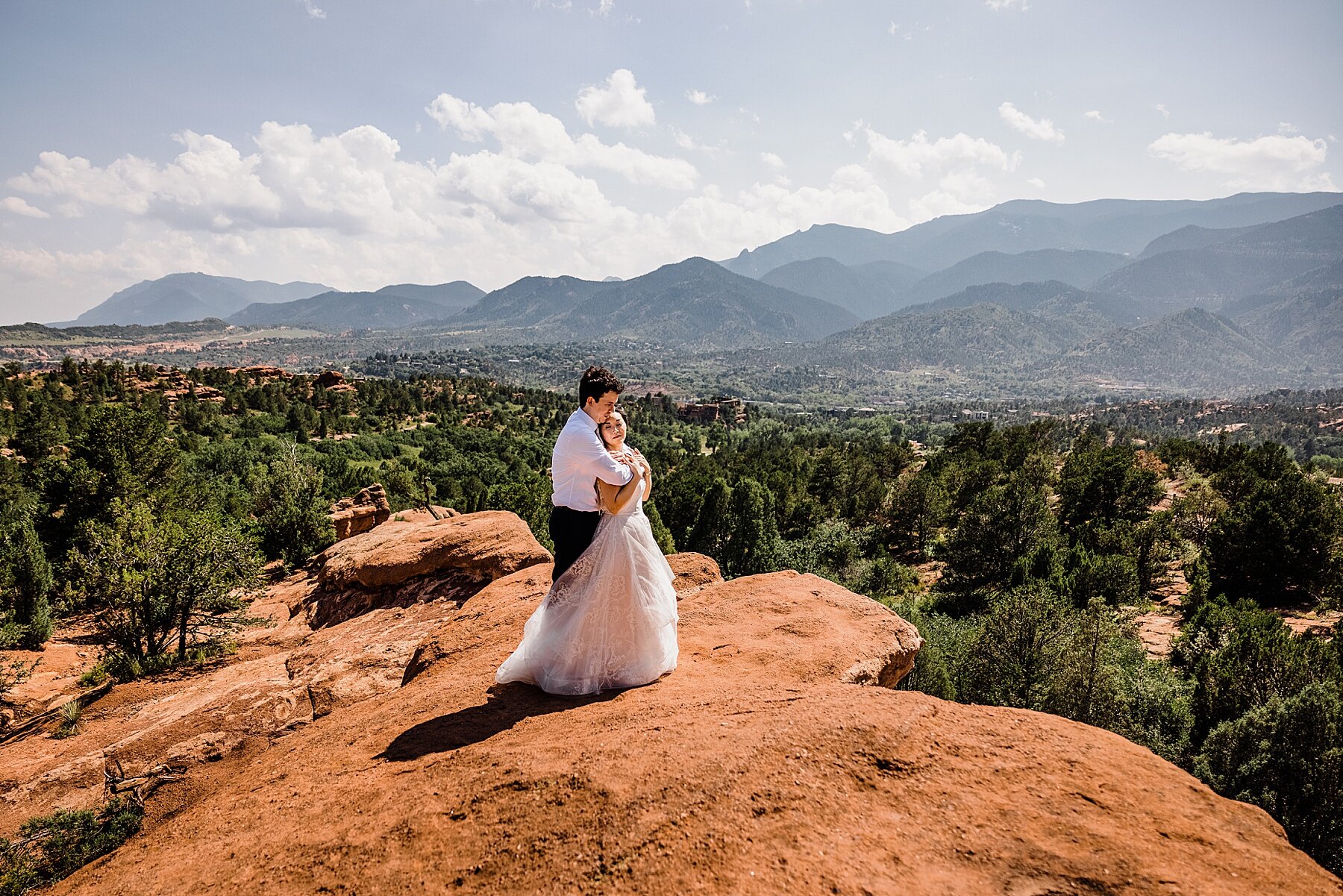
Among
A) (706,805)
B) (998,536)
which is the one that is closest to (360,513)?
(706,805)

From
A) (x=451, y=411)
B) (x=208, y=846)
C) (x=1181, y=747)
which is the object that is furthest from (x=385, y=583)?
(x=451, y=411)

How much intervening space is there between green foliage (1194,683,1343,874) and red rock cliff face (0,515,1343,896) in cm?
1375

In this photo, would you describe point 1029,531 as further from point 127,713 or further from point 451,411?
point 451,411

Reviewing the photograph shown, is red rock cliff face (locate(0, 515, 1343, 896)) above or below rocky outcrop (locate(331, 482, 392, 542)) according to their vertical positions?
above

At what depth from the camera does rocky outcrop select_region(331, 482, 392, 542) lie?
2977cm

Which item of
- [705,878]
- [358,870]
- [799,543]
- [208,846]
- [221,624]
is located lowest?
[799,543]

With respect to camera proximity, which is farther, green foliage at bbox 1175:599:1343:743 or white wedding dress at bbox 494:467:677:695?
green foliage at bbox 1175:599:1343:743

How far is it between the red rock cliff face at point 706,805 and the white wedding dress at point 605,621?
0.28m

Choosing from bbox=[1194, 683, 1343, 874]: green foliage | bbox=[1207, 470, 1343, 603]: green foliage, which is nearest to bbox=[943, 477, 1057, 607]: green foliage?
bbox=[1207, 470, 1343, 603]: green foliage

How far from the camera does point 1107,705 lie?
18.0m

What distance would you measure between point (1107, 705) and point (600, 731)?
1993 cm

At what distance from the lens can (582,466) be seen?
6211 mm

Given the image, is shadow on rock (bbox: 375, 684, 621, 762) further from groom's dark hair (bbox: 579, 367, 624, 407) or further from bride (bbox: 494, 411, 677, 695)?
groom's dark hair (bbox: 579, 367, 624, 407)

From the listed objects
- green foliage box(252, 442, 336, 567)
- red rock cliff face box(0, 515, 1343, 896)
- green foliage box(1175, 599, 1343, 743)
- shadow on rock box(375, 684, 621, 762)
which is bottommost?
green foliage box(1175, 599, 1343, 743)
